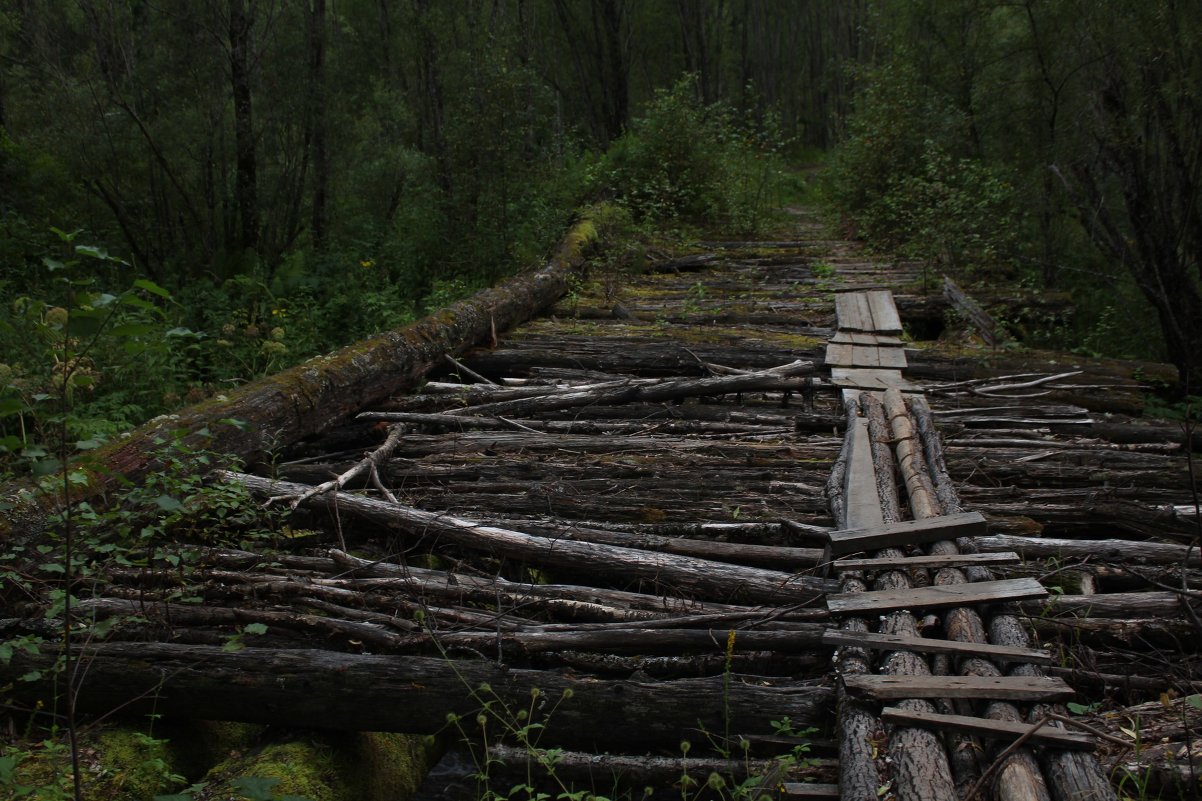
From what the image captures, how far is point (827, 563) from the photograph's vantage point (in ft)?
12.0

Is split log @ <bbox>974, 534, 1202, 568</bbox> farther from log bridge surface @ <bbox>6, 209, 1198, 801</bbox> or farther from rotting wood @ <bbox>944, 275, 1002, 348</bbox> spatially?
rotting wood @ <bbox>944, 275, 1002, 348</bbox>

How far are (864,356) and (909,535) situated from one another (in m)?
3.43

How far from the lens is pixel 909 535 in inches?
147

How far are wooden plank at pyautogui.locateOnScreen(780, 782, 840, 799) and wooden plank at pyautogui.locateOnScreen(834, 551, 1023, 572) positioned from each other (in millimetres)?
1167

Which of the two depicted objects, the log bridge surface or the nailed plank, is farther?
the nailed plank

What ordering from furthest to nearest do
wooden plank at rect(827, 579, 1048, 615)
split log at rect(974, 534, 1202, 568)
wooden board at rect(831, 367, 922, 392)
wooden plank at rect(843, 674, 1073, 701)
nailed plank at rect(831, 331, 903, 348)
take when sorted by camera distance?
nailed plank at rect(831, 331, 903, 348) < wooden board at rect(831, 367, 922, 392) < split log at rect(974, 534, 1202, 568) < wooden plank at rect(827, 579, 1048, 615) < wooden plank at rect(843, 674, 1073, 701)

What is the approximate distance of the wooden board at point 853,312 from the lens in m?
7.75

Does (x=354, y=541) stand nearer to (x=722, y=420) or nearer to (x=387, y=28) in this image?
(x=722, y=420)

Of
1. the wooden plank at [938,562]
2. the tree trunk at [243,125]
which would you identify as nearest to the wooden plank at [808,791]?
the wooden plank at [938,562]

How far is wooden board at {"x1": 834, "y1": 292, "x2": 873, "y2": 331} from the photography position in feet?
25.4

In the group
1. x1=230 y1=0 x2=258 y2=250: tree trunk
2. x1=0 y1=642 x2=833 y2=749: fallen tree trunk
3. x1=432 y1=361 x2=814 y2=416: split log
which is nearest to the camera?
x1=0 y1=642 x2=833 y2=749: fallen tree trunk

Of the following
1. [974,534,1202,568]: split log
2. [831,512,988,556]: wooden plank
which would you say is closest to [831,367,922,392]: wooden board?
[974,534,1202,568]: split log

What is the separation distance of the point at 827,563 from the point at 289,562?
2486 mm

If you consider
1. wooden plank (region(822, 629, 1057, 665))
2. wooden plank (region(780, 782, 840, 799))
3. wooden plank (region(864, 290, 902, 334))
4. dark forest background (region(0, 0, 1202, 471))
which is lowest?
wooden plank (region(780, 782, 840, 799))
